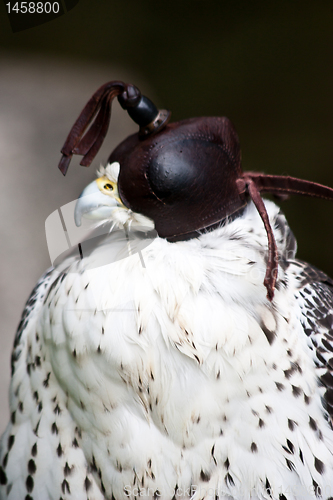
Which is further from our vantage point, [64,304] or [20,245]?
[20,245]

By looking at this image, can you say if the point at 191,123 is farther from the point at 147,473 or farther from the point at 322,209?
the point at 322,209

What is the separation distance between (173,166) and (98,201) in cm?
13

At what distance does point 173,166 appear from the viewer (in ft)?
2.08

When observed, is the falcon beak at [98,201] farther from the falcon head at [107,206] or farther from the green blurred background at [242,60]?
the green blurred background at [242,60]

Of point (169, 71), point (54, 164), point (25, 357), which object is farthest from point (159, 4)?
point (25, 357)

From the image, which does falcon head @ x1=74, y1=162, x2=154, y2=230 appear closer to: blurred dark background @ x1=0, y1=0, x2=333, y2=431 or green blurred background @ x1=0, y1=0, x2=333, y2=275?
blurred dark background @ x1=0, y1=0, x2=333, y2=431

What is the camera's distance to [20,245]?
87cm

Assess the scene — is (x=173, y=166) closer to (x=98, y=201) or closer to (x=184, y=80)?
(x=98, y=201)

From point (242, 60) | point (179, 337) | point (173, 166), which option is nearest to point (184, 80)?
A: point (242, 60)

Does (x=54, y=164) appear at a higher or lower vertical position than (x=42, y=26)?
lower

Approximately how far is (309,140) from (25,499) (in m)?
1.41

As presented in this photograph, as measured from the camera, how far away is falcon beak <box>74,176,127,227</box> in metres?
0.66

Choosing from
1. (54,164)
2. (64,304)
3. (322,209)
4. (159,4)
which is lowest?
(322,209)

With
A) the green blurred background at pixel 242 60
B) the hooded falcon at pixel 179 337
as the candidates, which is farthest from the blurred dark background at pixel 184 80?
the hooded falcon at pixel 179 337
